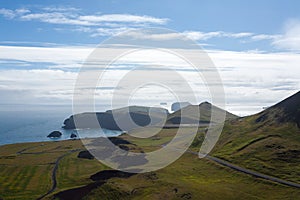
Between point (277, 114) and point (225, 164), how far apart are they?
222ft

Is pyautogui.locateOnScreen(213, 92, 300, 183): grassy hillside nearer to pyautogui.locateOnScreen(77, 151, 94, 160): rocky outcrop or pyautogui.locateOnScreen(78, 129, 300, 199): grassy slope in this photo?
pyautogui.locateOnScreen(78, 129, 300, 199): grassy slope

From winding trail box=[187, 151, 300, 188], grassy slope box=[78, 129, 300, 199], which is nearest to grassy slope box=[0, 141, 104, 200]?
grassy slope box=[78, 129, 300, 199]

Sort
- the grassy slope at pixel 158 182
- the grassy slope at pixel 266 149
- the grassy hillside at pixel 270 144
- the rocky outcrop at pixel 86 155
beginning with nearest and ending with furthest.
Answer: the grassy slope at pixel 158 182, the grassy slope at pixel 266 149, the grassy hillside at pixel 270 144, the rocky outcrop at pixel 86 155

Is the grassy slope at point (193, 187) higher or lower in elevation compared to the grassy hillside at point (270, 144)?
lower

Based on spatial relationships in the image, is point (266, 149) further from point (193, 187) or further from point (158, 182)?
point (158, 182)

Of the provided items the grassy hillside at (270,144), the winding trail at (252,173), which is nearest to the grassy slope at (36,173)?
the winding trail at (252,173)

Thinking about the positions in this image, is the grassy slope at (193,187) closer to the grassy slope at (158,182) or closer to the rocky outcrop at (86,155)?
the grassy slope at (158,182)

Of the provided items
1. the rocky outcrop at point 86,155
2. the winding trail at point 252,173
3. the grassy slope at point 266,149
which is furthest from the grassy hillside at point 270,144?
the rocky outcrop at point 86,155

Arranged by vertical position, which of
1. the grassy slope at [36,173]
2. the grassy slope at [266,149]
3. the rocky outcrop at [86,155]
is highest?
the grassy slope at [266,149]

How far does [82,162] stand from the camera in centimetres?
16225

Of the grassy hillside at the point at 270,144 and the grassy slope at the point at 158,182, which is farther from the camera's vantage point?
the grassy hillside at the point at 270,144

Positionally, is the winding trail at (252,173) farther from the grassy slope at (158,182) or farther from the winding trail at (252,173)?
the grassy slope at (158,182)

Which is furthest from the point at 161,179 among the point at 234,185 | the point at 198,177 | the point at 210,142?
the point at 210,142

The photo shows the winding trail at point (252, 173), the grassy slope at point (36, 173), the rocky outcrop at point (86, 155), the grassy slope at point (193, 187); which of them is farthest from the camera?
the rocky outcrop at point (86, 155)
